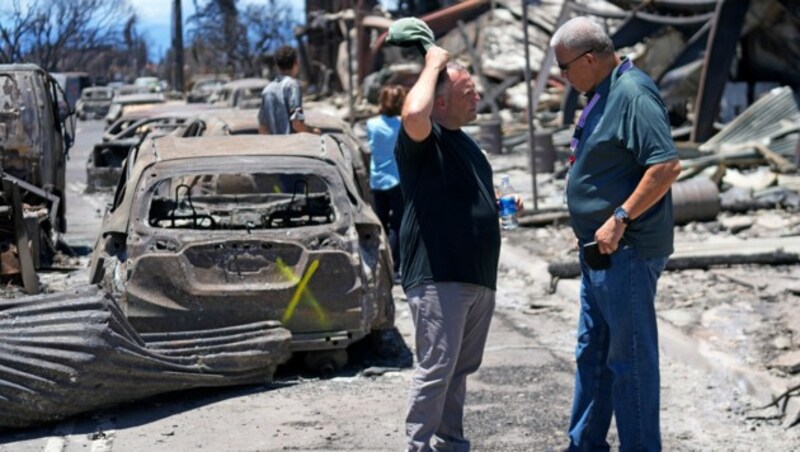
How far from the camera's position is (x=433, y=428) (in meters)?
5.34

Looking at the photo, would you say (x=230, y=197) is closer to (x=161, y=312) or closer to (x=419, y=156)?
(x=161, y=312)

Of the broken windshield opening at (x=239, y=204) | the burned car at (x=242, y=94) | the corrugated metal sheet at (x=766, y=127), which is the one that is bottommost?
the burned car at (x=242, y=94)

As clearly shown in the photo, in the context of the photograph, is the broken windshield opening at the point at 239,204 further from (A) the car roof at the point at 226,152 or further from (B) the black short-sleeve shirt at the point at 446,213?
(B) the black short-sleeve shirt at the point at 446,213

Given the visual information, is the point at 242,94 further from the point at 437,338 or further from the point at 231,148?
the point at 437,338

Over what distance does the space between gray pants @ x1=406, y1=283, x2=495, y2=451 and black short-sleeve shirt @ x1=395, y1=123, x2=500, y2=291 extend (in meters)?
0.05

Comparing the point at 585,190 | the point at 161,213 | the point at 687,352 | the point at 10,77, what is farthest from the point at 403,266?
the point at 10,77

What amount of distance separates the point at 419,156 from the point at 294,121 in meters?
5.49

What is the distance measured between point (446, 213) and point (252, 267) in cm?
261

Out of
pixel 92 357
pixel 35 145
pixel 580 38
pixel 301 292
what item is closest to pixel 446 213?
pixel 580 38

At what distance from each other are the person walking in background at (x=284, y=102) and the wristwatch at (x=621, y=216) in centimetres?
574

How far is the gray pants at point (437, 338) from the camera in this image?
5262 millimetres

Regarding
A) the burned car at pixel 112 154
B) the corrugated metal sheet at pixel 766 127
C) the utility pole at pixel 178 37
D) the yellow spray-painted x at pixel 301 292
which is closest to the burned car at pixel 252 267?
the yellow spray-painted x at pixel 301 292

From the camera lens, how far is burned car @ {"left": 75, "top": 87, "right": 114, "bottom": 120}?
44.5 metres

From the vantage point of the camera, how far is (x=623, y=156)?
5.20 metres
